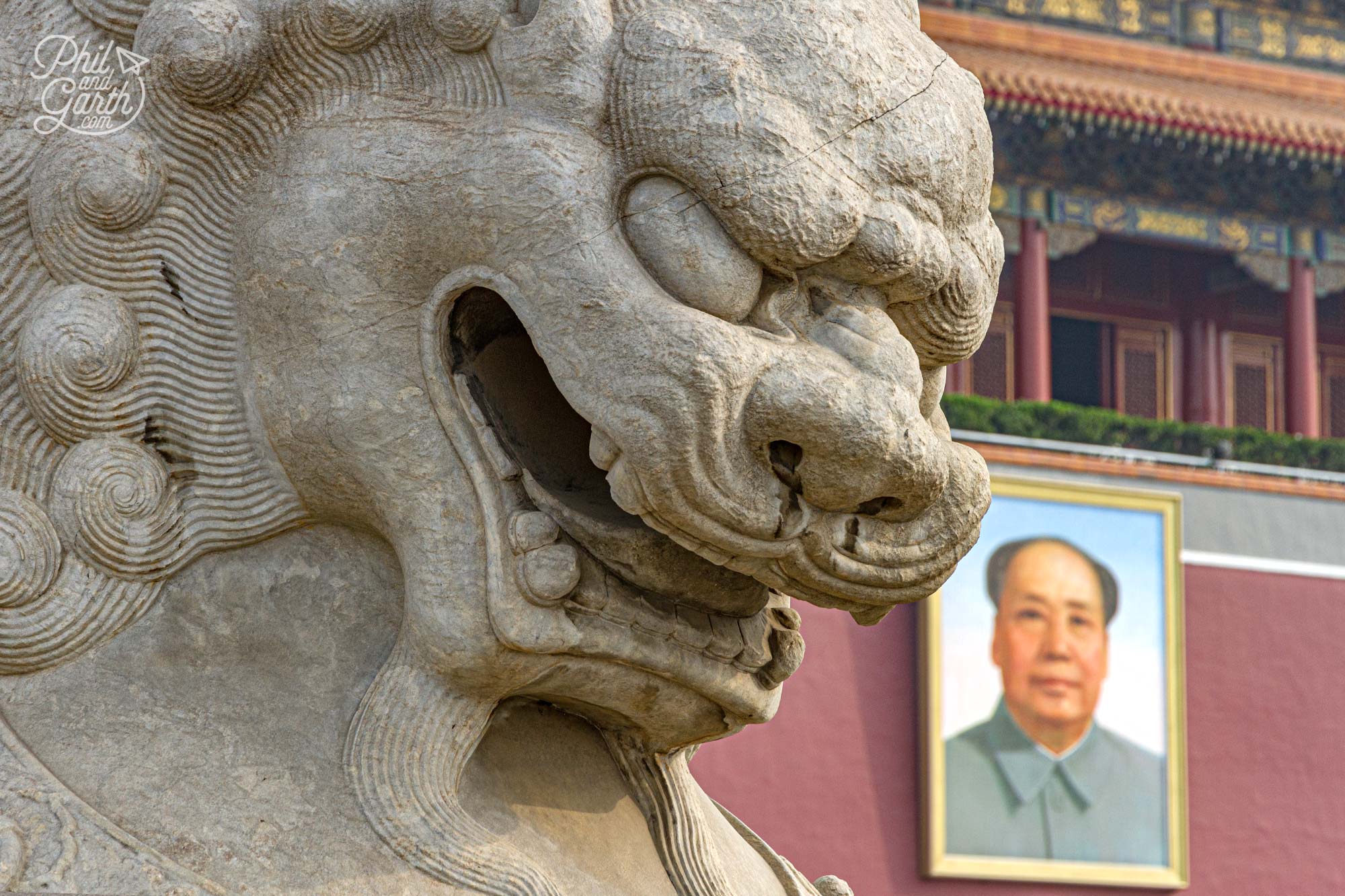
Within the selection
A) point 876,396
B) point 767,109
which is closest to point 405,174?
point 767,109

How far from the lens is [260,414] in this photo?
1.32m

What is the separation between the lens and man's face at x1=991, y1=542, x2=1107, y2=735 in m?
8.14

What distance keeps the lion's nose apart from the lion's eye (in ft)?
0.19

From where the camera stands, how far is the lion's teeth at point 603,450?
121 centimetres

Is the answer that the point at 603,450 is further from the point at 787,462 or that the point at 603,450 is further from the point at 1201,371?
the point at 1201,371

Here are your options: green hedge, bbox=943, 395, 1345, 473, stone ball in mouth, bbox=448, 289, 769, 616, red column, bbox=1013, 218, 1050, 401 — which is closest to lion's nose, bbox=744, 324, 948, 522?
stone ball in mouth, bbox=448, 289, 769, 616

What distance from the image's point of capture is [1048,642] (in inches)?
323

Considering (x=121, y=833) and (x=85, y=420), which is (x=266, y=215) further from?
(x=121, y=833)

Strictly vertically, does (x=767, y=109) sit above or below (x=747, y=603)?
above

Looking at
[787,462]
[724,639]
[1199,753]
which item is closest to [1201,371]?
[1199,753]

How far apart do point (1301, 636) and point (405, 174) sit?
8273 millimetres

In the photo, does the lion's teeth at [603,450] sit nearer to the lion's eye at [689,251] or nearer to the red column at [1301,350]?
the lion's eye at [689,251]

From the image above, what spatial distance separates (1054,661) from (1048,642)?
0.30ft

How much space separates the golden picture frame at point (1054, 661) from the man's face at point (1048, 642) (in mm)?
35
